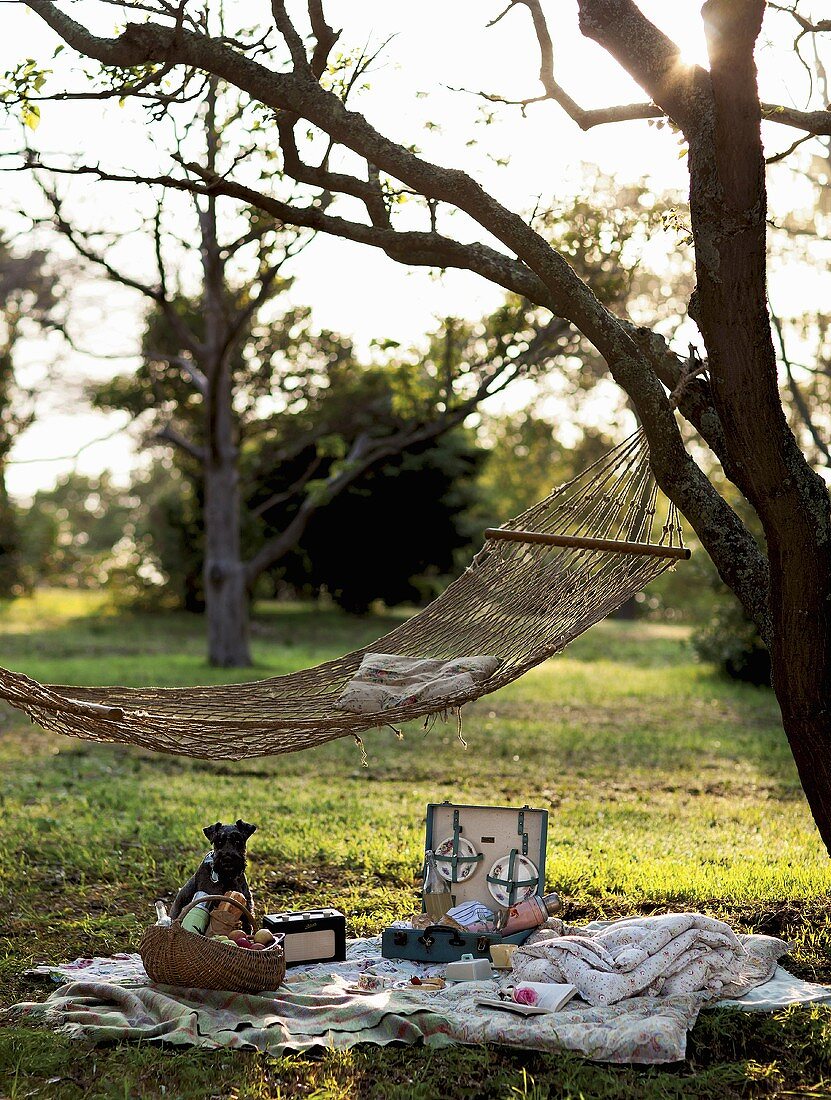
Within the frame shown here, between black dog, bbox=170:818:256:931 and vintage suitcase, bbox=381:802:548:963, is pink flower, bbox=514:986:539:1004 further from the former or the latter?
black dog, bbox=170:818:256:931

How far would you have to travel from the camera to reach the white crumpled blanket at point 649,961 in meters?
2.67

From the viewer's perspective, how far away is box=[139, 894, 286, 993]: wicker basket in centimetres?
261

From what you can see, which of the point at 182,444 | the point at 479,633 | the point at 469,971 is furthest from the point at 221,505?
the point at 469,971

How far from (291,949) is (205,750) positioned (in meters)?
0.56


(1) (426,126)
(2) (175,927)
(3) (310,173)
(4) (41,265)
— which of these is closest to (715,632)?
(1) (426,126)

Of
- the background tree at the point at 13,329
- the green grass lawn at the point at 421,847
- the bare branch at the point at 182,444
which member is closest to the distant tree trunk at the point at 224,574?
the bare branch at the point at 182,444

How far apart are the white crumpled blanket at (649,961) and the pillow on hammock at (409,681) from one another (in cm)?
67

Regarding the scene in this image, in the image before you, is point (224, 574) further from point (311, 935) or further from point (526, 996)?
point (526, 996)

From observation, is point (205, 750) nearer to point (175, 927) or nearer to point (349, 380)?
point (175, 927)

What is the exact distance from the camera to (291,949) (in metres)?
2.98

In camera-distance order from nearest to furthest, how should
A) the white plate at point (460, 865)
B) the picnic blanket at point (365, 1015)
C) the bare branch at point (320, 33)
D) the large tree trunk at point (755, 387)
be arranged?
the picnic blanket at point (365, 1015) < the large tree trunk at point (755, 387) < the white plate at point (460, 865) < the bare branch at point (320, 33)

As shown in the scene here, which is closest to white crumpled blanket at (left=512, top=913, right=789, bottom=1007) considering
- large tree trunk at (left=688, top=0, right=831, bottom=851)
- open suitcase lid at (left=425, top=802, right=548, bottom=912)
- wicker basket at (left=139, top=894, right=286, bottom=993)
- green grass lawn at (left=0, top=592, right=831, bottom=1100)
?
green grass lawn at (left=0, top=592, right=831, bottom=1100)

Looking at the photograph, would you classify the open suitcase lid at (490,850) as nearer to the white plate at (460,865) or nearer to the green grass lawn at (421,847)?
the white plate at (460,865)

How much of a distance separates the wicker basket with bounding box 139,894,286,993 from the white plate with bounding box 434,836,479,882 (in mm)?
678
